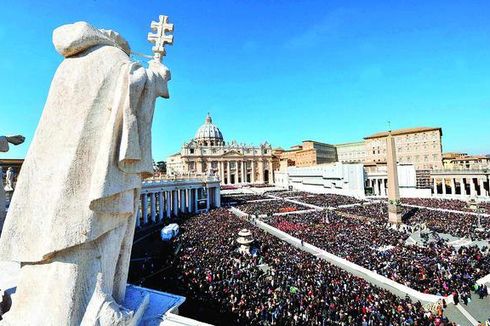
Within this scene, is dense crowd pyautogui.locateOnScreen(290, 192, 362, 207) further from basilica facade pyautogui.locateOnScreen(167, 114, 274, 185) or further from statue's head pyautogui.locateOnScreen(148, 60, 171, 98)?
basilica facade pyautogui.locateOnScreen(167, 114, 274, 185)

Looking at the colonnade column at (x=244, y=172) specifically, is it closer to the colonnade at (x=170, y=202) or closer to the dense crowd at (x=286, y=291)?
the colonnade at (x=170, y=202)

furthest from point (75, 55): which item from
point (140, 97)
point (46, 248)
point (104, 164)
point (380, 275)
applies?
point (380, 275)

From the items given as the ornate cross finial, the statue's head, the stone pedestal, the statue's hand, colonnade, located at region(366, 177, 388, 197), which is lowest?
the stone pedestal

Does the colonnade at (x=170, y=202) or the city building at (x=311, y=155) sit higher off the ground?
the city building at (x=311, y=155)

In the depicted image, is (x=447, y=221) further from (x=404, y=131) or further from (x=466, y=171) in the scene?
(x=404, y=131)

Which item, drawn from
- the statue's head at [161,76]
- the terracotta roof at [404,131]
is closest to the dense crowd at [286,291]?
the statue's head at [161,76]

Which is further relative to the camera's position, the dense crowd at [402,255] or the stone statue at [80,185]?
the dense crowd at [402,255]

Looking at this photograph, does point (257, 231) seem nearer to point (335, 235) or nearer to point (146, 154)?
point (335, 235)

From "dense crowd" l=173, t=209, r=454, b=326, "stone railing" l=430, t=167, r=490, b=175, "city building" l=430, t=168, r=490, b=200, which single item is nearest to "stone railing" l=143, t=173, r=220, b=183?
"dense crowd" l=173, t=209, r=454, b=326
